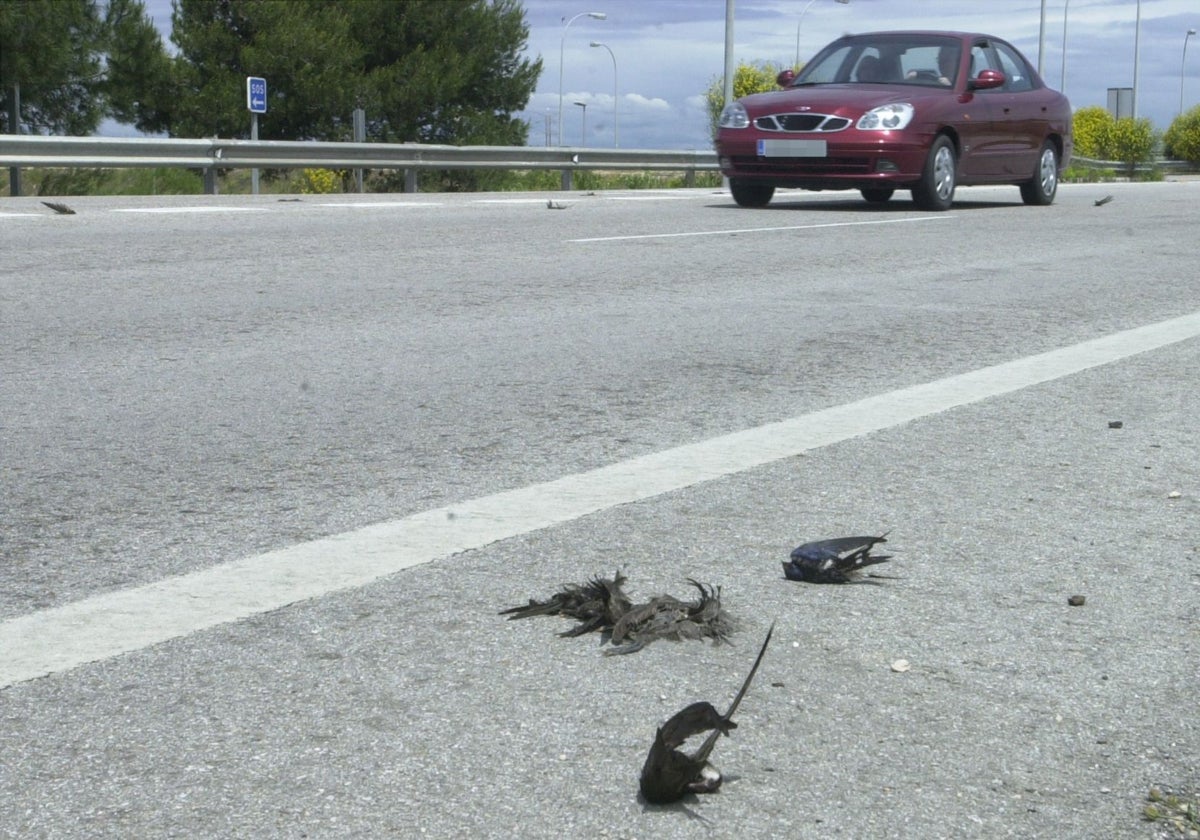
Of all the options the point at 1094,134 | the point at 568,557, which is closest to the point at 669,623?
the point at 568,557

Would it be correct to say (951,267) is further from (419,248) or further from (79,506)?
(79,506)

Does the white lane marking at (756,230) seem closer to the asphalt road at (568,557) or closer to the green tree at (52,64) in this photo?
the asphalt road at (568,557)

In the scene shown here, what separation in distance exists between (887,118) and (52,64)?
34.3 meters

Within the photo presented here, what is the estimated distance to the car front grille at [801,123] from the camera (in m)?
12.9

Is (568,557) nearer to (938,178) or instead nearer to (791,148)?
(791,148)

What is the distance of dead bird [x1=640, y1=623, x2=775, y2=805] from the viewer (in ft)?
6.19

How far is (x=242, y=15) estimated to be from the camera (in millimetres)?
40844

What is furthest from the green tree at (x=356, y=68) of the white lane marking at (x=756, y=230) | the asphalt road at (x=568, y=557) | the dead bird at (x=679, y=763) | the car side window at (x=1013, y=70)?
the dead bird at (x=679, y=763)

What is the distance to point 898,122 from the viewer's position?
42.5 feet

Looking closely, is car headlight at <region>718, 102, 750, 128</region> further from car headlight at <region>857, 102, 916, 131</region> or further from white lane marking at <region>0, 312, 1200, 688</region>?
Answer: white lane marking at <region>0, 312, 1200, 688</region>

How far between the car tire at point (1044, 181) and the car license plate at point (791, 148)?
10.6ft

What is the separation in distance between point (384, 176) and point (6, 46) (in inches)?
760

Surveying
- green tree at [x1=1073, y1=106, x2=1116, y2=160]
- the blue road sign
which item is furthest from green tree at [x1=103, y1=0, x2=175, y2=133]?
green tree at [x1=1073, y1=106, x2=1116, y2=160]

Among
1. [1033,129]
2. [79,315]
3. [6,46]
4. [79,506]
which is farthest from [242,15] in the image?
[79,506]
